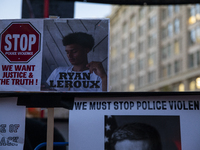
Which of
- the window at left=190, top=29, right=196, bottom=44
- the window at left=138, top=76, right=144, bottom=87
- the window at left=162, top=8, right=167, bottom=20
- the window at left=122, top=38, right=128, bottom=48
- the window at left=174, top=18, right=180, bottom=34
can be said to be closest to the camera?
the window at left=190, top=29, right=196, bottom=44

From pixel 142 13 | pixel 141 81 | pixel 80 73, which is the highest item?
pixel 142 13

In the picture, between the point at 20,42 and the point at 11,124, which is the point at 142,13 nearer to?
the point at 20,42

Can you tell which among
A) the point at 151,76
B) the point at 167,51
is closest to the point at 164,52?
the point at 167,51

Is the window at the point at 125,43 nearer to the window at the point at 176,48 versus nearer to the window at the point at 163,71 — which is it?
the window at the point at 163,71

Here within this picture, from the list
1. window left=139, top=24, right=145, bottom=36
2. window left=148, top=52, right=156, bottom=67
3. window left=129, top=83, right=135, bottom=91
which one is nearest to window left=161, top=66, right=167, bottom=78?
window left=148, top=52, right=156, bottom=67

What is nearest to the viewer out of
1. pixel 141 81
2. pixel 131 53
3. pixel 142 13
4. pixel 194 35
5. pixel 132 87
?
pixel 194 35

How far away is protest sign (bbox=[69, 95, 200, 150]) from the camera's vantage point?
265 cm

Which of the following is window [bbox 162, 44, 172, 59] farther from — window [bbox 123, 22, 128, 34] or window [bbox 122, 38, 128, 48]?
window [bbox 123, 22, 128, 34]

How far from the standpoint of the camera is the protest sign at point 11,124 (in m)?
2.76

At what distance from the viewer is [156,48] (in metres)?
56.4

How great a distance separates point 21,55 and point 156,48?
179 feet

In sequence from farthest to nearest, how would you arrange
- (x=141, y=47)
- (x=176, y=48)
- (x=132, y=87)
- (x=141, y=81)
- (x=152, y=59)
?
1. (x=132, y=87)
2. (x=141, y=47)
3. (x=141, y=81)
4. (x=152, y=59)
5. (x=176, y=48)

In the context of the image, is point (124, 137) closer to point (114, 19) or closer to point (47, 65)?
point (47, 65)

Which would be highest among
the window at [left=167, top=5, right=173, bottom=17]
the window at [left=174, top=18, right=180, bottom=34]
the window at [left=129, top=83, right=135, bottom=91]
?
the window at [left=167, top=5, right=173, bottom=17]
